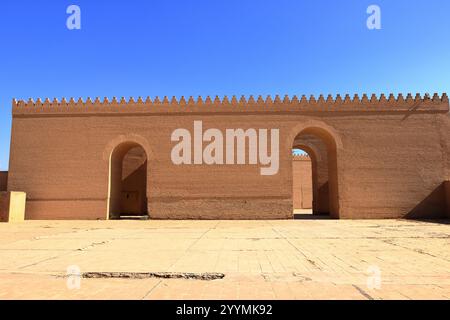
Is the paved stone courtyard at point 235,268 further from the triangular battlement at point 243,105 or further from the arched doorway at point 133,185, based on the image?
the arched doorway at point 133,185

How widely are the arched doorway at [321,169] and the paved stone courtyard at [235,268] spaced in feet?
30.0

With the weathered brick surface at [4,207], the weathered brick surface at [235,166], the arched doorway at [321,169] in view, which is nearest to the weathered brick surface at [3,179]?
the weathered brick surface at [235,166]

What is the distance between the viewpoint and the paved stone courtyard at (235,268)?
3.69 meters

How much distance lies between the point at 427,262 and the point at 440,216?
41.5ft

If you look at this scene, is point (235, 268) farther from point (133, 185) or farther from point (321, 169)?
point (133, 185)

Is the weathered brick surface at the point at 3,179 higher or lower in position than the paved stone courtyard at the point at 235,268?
higher

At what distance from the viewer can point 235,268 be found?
4984mm

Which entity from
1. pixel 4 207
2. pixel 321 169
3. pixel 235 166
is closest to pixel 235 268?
pixel 235 166

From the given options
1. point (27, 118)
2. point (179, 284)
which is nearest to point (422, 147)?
point (179, 284)

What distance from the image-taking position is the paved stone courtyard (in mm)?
3693

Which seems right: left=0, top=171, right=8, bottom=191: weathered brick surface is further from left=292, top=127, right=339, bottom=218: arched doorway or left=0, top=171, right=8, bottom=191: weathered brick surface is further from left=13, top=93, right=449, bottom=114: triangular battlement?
left=292, top=127, right=339, bottom=218: arched doorway

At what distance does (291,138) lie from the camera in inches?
645

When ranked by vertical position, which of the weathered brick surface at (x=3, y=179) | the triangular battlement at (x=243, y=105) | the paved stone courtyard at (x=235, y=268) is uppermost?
the triangular battlement at (x=243, y=105)
